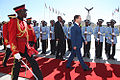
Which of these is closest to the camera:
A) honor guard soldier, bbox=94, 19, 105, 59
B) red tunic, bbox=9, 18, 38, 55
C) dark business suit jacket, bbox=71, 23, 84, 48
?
red tunic, bbox=9, 18, 38, 55

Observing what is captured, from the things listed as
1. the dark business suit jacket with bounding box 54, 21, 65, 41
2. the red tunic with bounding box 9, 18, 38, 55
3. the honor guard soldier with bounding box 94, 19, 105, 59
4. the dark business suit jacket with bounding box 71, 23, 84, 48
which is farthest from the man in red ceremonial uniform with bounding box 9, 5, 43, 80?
the honor guard soldier with bounding box 94, 19, 105, 59

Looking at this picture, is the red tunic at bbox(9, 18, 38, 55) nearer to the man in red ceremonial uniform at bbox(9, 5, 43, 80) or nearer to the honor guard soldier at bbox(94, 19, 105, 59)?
the man in red ceremonial uniform at bbox(9, 5, 43, 80)

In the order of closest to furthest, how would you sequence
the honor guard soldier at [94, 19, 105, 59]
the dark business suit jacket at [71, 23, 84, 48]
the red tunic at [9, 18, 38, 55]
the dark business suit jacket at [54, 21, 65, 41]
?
the red tunic at [9, 18, 38, 55]
the dark business suit jacket at [71, 23, 84, 48]
the dark business suit jacket at [54, 21, 65, 41]
the honor guard soldier at [94, 19, 105, 59]

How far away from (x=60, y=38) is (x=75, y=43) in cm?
159

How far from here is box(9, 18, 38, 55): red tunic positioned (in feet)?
8.45

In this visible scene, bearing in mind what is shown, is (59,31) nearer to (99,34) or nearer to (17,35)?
(99,34)

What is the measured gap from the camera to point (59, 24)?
5617 millimetres

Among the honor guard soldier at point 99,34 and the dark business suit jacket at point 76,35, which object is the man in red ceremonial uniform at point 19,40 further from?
the honor guard soldier at point 99,34

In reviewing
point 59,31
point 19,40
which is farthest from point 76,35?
point 19,40

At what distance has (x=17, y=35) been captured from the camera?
269 centimetres

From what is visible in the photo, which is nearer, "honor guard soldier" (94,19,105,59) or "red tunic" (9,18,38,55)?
"red tunic" (9,18,38,55)

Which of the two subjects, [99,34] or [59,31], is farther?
[99,34]

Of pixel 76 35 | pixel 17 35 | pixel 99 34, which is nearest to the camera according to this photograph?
pixel 17 35

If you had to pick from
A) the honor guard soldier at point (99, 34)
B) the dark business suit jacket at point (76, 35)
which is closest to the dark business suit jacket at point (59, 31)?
the dark business suit jacket at point (76, 35)
